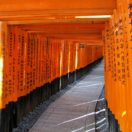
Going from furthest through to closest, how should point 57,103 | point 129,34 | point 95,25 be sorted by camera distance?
point 57,103, point 95,25, point 129,34

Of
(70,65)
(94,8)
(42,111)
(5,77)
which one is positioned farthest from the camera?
(70,65)

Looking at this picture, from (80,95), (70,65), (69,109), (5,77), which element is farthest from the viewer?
(70,65)

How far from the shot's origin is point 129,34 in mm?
2924

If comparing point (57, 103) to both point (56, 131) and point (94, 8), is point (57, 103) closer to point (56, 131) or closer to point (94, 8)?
point (56, 131)

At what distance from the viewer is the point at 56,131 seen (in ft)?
22.7

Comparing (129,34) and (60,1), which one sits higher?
(60,1)

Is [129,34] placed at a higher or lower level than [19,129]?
higher

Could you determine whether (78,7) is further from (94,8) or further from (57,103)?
(57,103)

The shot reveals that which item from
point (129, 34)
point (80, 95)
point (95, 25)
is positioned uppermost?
point (95, 25)

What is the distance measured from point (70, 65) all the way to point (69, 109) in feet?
22.2

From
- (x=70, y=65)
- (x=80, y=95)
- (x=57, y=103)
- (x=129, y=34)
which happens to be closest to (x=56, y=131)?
(x=57, y=103)

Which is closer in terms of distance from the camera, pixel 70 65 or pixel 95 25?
pixel 95 25

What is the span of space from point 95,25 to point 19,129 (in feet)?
11.6

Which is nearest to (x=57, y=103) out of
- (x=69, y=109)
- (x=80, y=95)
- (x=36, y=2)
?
(x=69, y=109)
